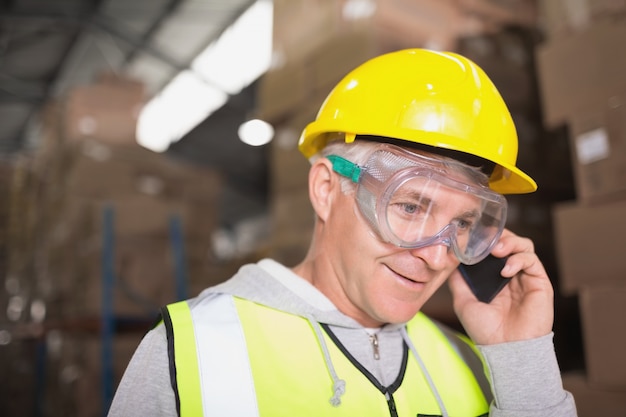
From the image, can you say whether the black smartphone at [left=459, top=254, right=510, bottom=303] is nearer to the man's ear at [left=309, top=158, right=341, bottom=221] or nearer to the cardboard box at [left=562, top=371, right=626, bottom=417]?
the man's ear at [left=309, top=158, right=341, bottom=221]

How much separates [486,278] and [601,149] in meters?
1.23

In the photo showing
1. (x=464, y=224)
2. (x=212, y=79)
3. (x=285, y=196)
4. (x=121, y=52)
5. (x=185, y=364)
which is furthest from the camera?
(x=212, y=79)

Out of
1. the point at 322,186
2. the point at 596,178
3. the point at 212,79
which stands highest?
the point at 212,79

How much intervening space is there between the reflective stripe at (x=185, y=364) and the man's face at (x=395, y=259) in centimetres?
39

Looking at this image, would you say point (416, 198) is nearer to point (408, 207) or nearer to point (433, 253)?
point (408, 207)

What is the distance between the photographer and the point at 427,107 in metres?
1.27

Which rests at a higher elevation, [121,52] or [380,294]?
[121,52]

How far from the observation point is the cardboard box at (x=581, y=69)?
235cm

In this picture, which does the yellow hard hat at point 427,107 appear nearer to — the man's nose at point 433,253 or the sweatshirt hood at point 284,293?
the man's nose at point 433,253

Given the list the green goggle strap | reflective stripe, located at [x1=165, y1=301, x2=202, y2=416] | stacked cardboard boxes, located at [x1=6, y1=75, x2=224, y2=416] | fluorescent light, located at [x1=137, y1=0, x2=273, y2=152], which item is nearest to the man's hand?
the green goggle strap

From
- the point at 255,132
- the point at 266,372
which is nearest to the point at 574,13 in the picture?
the point at 266,372

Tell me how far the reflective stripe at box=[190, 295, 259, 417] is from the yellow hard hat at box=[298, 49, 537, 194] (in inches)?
20.8

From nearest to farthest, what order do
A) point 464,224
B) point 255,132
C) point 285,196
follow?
point 464,224 → point 285,196 → point 255,132

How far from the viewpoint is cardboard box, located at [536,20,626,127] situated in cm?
235
